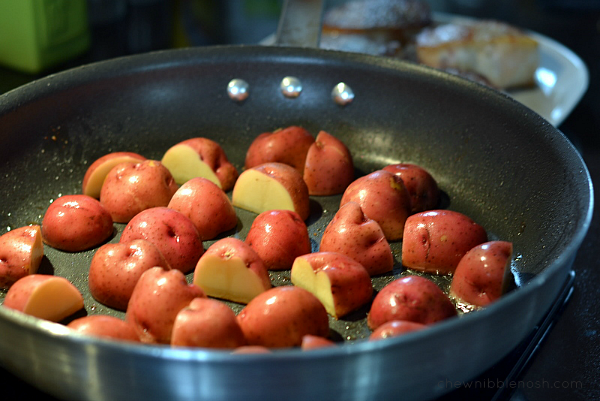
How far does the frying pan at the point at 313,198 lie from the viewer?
0.65m

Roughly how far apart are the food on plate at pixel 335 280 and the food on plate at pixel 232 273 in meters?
0.07

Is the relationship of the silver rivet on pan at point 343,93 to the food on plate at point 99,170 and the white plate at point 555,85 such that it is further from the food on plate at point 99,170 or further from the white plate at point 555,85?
the white plate at point 555,85

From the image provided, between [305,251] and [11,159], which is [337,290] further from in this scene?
[11,159]

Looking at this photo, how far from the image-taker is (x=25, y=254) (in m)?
1.12

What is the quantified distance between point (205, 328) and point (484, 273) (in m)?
0.51

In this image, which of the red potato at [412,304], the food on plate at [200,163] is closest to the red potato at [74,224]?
the food on plate at [200,163]

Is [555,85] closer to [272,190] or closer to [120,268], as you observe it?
[272,190]

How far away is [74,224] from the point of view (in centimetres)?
122

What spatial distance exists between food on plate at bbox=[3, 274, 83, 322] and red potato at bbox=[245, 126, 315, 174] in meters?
A: 0.58

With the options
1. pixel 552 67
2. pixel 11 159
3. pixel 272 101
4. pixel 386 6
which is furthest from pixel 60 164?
pixel 552 67

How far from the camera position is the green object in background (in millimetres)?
1827

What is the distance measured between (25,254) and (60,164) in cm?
38

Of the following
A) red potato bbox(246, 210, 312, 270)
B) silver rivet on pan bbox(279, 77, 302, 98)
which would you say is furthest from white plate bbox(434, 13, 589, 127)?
red potato bbox(246, 210, 312, 270)

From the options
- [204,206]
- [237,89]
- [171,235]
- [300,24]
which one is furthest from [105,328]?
[300,24]
